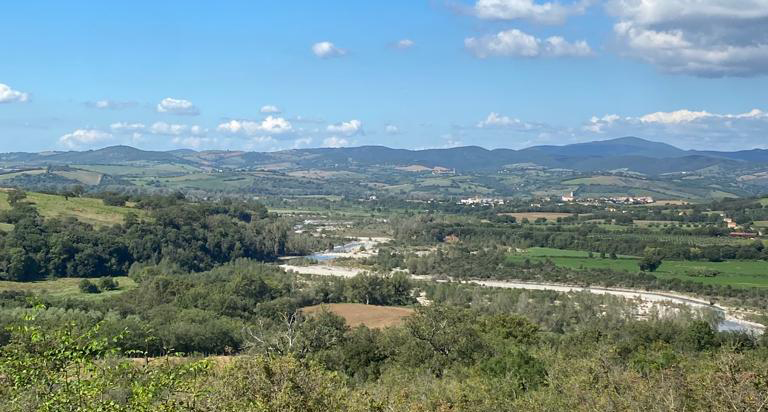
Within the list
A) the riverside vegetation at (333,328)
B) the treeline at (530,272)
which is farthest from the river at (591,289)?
the riverside vegetation at (333,328)

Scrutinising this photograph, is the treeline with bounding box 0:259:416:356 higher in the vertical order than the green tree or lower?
higher

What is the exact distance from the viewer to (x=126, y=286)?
3088 inches

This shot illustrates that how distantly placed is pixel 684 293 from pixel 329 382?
75.7 metres

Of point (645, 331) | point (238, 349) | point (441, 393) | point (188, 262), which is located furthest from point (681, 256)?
point (441, 393)

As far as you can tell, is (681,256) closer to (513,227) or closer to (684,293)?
(684,293)

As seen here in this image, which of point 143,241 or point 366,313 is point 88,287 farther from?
point 366,313

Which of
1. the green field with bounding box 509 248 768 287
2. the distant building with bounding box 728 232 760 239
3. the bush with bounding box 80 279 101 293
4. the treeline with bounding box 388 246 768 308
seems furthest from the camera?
the distant building with bounding box 728 232 760 239

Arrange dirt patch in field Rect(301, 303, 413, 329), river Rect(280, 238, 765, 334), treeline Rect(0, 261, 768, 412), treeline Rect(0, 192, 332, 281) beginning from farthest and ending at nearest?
treeline Rect(0, 192, 332, 281) → river Rect(280, 238, 765, 334) → dirt patch in field Rect(301, 303, 413, 329) → treeline Rect(0, 261, 768, 412)

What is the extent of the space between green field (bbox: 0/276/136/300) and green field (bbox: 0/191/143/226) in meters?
21.5

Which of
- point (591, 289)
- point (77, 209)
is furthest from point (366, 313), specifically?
point (77, 209)

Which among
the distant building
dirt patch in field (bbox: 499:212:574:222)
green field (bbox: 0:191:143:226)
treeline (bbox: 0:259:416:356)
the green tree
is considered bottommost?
dirt patch in field (bbox: 499:212:574:222)

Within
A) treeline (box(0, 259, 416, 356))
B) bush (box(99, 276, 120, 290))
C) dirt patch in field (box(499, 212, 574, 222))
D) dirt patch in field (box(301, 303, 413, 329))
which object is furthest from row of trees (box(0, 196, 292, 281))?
dirt patch in field (box(499, 212, 574, 222))

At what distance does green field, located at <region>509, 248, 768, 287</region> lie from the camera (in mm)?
85875

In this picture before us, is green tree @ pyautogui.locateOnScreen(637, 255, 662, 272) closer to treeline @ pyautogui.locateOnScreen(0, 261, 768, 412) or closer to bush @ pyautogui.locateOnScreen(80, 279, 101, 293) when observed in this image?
treeline @ pyautogui.locateOnScreen(0, 261, 768, 412)
